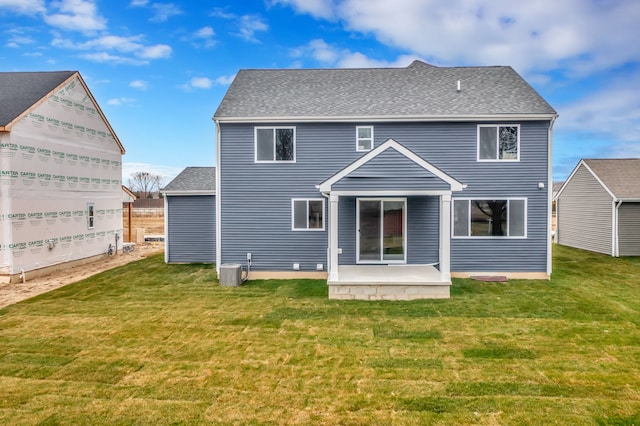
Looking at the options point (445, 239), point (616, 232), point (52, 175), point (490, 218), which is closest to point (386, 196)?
point (445, 239)

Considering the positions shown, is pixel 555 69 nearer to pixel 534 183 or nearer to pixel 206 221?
pixel 534 183

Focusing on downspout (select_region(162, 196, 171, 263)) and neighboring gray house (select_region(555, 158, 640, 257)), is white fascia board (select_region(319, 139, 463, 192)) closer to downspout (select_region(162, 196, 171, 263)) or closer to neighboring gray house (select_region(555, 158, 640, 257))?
downspout (select_region(162, 196, 171, 263))

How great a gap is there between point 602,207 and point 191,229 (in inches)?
774

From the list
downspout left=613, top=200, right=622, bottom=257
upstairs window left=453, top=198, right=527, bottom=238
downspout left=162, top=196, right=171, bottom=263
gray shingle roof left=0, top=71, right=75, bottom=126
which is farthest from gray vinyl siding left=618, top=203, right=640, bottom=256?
gray shingle roof left=0, top=71, right=75, bottom=126

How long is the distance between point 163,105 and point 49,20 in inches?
405

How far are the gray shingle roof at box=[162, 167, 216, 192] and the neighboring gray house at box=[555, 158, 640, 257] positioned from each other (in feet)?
61.0

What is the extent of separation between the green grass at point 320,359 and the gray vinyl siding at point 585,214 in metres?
9.25

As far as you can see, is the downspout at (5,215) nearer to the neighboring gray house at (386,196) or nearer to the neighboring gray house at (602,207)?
the neighboring gray house at (386,196)

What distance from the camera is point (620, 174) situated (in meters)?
17.2

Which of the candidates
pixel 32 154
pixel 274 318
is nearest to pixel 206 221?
pixel 32 154

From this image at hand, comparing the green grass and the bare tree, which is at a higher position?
the bare tree

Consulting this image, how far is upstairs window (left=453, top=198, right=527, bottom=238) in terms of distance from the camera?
11.1m

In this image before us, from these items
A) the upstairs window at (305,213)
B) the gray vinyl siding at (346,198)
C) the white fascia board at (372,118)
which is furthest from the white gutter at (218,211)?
the upstairs window at (305,213)

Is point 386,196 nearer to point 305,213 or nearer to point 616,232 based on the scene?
point 305,213
